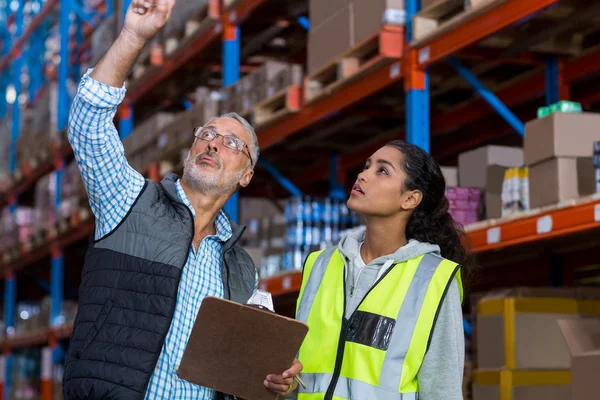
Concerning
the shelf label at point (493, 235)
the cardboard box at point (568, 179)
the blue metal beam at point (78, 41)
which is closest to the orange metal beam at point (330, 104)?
the shelf label at point (493, 235)

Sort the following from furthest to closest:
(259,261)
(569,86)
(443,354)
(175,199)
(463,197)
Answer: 1. (259,261)
2. (569,86)
3. (463,197)
4. (175,199)
5. (443,354)

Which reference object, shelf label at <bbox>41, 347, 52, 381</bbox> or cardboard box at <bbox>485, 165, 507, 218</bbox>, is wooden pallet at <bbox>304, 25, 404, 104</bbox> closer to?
Result: cardboard box at <bbox>485, 165, 507, 218</bbox>

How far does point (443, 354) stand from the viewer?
2678mm

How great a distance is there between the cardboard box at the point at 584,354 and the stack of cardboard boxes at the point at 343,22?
2.12 meters

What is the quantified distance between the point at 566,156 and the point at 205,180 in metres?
1.88

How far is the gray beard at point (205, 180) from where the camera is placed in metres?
3.01

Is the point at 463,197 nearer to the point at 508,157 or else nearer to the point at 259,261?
the point at 508,157

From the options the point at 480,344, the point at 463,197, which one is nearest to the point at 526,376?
the point at 480,344

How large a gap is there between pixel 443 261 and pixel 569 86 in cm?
356

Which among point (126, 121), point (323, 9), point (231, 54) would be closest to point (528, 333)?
point (323, 9)

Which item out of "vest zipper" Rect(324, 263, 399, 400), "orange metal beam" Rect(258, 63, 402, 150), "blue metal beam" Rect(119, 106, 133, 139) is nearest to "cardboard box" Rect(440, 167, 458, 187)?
"orange metal beam" Rect(258, 63, 402, 150)

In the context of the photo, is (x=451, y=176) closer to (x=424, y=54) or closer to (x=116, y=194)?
(x=424, y=54)

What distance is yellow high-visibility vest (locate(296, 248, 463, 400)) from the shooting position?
2.67 m

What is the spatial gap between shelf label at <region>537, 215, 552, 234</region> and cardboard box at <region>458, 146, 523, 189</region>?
81 centimetres
